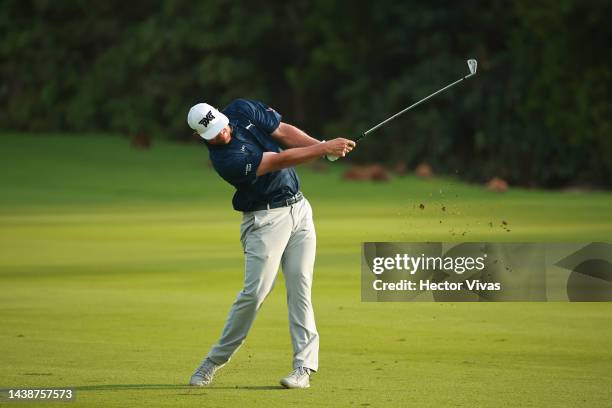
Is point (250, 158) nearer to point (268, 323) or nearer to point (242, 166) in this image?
point (242, 166)

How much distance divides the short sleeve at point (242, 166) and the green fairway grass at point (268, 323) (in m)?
1.43

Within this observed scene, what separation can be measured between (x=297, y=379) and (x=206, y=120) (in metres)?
1.82

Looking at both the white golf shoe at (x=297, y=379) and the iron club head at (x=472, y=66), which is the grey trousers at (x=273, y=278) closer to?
the white golf shoe at (x=297, y=379)

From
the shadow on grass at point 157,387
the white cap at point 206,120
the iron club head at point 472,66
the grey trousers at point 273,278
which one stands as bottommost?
the shadow on grass at point 157,387

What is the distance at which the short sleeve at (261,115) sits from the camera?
380 inches

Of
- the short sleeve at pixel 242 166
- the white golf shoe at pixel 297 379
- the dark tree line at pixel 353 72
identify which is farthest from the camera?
the dark tree line at pixel 353 72

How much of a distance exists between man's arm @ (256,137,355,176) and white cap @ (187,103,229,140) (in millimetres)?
360

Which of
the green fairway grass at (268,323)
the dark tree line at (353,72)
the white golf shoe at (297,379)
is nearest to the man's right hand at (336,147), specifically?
the white golf shoe at (297,379)

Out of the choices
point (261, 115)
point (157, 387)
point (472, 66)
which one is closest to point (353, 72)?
point (472, 66)

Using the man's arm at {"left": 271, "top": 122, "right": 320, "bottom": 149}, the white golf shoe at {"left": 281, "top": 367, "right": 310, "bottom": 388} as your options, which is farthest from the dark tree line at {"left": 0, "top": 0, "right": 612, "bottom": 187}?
the white golf shoe at {"left": 281, "top": 367, "right": 310, "bottom": 388}

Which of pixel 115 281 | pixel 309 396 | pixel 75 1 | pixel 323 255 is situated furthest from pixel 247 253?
pixel 75 1

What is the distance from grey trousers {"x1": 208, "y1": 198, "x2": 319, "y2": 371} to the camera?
9531 millimetres

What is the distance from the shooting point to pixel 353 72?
47.6 metres

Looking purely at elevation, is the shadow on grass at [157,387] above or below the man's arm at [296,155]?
below
